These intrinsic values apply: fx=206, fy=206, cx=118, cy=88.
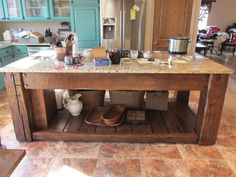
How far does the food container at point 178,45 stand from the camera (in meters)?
2.51

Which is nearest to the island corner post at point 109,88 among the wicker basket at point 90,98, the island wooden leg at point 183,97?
the wicker basket at point 90,98

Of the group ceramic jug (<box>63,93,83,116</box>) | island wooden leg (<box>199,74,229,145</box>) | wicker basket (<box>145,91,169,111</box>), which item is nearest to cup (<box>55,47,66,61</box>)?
ceramic jug (<box>63,93,83,116</box>)

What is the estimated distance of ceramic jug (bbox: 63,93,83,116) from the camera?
2.55 metres

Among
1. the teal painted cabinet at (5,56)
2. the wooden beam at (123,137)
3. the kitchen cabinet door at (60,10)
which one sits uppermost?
the kitchen cabinet door at (60,10)

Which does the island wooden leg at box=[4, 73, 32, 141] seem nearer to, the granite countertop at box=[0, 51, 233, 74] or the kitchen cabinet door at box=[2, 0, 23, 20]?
the granite countertop at box=[0, 51, 233, 74]

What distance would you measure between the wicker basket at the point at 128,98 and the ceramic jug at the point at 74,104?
461 millimetres

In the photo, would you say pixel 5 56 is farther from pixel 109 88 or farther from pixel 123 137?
pixel 123 137

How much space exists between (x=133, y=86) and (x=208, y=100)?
2.53 feet

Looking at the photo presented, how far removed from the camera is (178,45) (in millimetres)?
2559

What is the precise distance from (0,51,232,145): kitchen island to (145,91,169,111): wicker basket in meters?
0.33

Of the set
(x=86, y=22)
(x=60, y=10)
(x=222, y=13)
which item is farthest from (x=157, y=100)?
(x=222, y=13)

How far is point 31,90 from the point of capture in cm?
219

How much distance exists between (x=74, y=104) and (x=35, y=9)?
8.61ft

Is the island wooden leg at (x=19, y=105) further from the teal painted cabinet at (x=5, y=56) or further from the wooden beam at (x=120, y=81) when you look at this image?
the teal painted cabinet at (x=5, y=56)
